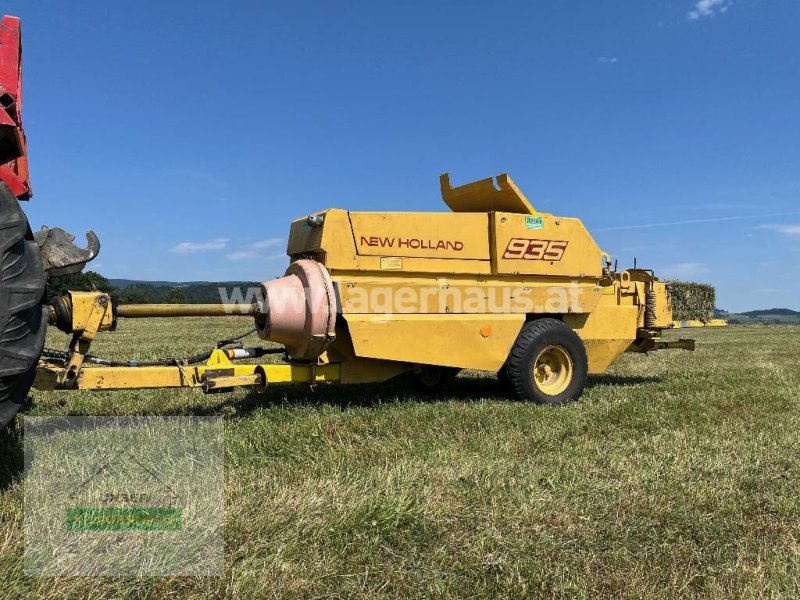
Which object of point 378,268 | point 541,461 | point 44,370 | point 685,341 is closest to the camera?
point 541,461

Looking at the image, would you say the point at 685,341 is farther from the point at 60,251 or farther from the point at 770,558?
the point at 60,251

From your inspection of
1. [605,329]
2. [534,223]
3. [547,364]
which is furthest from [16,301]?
[605,329]

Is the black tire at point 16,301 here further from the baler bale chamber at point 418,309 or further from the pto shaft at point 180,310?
the pto shaft at point 180,310

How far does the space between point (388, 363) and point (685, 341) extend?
4.39m

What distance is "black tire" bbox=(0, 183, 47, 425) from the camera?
2771mm

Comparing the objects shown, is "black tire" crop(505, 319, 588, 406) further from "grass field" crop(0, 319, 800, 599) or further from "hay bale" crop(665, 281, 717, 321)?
"hay bale" crop(665, 281, 717, 321)

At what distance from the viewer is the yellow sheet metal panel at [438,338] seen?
5.66 m

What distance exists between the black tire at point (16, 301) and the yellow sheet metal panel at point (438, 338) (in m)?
2.94

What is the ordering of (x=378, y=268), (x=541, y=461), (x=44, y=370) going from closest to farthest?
(x=541, y=461), (x=44, y=370), (x=378, y=268)

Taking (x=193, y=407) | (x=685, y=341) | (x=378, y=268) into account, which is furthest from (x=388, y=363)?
(x=685, y=341)

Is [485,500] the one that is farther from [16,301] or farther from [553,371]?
[553,371]

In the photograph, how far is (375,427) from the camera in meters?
4.97

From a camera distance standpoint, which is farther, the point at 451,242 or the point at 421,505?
the point at 451,242

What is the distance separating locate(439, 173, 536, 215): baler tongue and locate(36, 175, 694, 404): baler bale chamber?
0.02 metres
